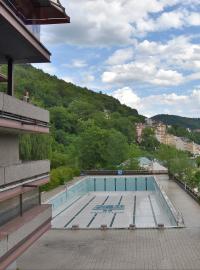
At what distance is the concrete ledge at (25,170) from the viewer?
1027 centimetres

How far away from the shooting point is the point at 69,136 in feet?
262

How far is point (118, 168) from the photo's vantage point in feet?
180

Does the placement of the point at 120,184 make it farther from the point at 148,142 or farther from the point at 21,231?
the point at 148,142

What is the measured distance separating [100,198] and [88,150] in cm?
1808

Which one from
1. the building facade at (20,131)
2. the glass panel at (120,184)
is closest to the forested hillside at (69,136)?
the glass panel at (120,184)

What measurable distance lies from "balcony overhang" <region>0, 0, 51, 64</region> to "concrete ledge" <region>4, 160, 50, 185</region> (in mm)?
2774

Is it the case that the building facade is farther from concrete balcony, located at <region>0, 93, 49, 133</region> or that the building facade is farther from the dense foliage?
the dense foliage

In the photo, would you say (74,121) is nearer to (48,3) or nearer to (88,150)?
(88,150)

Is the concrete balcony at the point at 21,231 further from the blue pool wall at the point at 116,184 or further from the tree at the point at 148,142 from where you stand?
the tree at the point at 148,142

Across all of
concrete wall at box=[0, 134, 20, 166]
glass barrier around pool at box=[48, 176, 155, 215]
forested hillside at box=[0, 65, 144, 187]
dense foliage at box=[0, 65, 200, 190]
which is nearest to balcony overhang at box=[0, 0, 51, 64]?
concrete wall at box=[0, 134, 20, 166]

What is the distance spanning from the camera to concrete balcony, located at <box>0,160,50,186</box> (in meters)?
9.98

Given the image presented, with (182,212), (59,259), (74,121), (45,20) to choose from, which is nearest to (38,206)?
(59,259)

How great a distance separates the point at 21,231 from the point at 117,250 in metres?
6.94

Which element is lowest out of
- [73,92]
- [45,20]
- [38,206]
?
[38,206]
